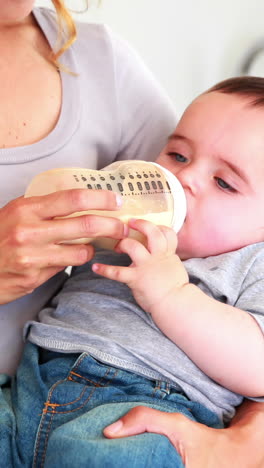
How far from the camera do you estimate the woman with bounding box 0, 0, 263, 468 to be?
2.41ft

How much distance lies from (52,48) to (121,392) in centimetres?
66

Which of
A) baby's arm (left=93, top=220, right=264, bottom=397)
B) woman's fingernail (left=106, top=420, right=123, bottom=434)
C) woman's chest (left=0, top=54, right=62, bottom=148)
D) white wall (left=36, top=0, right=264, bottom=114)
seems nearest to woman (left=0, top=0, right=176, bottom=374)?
woman's chest (left=0, top=54, right=62, bottom=148)

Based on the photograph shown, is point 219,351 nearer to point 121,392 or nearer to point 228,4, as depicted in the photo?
point 121,392

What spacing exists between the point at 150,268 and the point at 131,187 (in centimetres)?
12

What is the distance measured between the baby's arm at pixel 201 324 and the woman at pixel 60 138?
0.09m

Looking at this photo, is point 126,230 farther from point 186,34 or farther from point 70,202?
point 186,34

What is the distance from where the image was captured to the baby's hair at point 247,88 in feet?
3.43

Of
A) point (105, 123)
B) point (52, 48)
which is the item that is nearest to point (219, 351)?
point (105, 123)

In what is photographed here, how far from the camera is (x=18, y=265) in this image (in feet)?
2.49

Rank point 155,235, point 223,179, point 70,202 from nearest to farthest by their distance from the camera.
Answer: point 70,202, point 155,235, point 223,179

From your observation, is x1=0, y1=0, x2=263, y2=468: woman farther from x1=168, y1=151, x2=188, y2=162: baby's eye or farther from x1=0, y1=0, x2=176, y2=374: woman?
x1=168, y1=151, x2=188, y2=162: baby's eye

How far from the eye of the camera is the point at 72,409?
0.82 metres

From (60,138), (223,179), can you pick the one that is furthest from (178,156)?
(60,138)

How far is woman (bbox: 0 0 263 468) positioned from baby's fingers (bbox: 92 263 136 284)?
2 cm
